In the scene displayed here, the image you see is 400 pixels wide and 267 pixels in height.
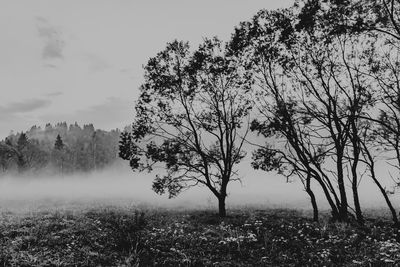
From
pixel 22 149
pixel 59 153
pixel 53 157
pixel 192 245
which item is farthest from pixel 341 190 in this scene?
pixel 53 157

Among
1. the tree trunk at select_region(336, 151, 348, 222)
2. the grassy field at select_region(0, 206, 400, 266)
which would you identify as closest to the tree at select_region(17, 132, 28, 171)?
the grassy field at select_region(0, 206, 400, 266)

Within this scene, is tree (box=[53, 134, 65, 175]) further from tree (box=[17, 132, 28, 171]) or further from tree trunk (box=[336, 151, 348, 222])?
tree trunk (box=[336, 151, 348, 222])

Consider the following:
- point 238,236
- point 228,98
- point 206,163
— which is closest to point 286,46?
point 228,98

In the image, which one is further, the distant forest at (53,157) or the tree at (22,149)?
the distant forest at (53,157)

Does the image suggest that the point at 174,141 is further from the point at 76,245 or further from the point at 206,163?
the point at 76,245

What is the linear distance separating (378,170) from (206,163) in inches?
3287

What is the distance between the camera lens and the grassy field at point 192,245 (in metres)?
9.58

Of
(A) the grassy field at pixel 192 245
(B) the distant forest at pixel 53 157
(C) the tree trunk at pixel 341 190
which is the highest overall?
(B) the distant forest at pixel 53 157

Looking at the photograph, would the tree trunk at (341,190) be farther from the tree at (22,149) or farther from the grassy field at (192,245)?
the tree at (22,149)

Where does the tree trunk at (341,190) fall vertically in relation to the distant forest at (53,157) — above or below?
below

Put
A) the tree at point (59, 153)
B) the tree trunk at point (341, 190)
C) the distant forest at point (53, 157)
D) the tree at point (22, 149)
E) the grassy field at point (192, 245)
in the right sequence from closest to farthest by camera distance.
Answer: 1. the grassy field at point (192, 245)
2. the tree trunk at point (341, 190)
3. the tree at point (22, 149)
4. the distant forest at point (53, 157)
5. the tree at point (59, 153)

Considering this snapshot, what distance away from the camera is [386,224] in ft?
51.9

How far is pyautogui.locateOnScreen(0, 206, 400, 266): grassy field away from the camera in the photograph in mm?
9578

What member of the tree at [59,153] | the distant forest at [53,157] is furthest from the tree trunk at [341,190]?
the tree at [59,153]
